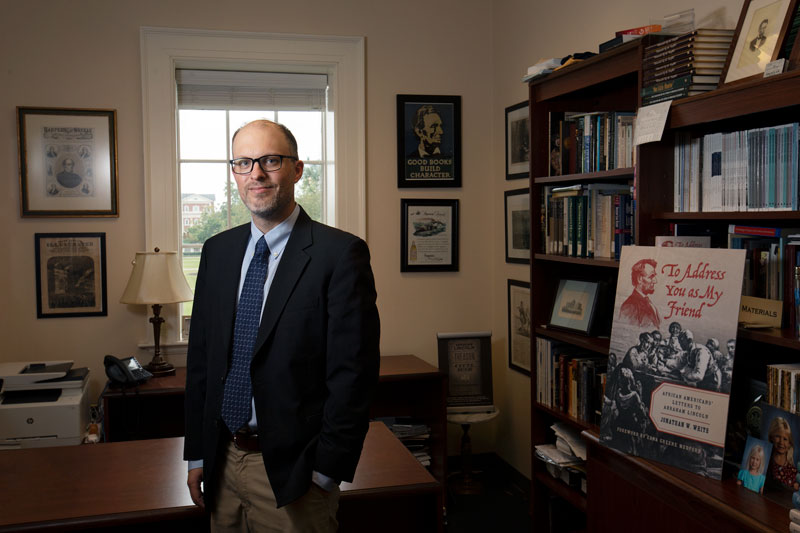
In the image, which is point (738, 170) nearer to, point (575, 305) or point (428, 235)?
point (575, 305)

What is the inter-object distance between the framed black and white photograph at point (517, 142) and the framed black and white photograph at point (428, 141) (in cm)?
34

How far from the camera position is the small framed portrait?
6.26 ft

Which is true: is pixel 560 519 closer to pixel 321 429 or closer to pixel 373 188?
pixel 321 429

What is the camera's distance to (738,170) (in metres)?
2.10

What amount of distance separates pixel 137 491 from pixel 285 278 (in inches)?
32.9

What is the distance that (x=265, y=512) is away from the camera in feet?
5.86

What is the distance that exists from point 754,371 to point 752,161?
63 centimetres

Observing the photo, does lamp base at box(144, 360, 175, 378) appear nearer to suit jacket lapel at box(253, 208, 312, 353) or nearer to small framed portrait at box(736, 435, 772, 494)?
suit jacket lapel at box(253, 208, 312, 353)

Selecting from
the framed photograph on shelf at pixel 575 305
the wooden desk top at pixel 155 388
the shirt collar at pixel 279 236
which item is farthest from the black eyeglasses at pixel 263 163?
the wooden desk top at pixel 155 388

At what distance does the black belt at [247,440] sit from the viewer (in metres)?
1.79

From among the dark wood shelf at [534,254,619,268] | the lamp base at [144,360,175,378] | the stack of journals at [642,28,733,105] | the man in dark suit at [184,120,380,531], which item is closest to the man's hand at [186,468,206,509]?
the man in dark suit at [184,120,380,531]

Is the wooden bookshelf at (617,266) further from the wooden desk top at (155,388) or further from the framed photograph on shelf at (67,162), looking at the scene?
the framed photograph on shelf at (67,162)

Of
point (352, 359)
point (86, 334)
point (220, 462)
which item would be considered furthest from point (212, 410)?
point (86, 334)

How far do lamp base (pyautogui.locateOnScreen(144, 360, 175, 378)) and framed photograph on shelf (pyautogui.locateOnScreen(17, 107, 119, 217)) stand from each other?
2.86 ft
